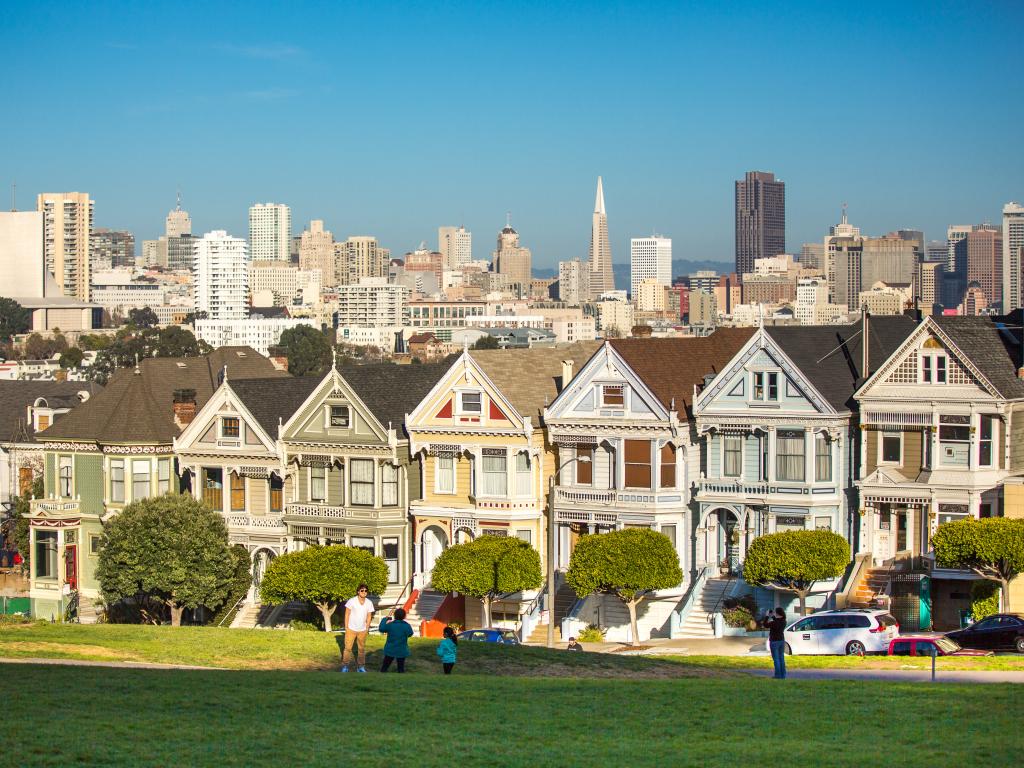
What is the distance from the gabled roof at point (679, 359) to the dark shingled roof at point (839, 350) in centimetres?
163

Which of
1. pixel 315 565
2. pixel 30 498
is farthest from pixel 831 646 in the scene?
pixel 30 498

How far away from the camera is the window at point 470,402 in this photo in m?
52.3

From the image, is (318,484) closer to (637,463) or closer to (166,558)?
(166,558)

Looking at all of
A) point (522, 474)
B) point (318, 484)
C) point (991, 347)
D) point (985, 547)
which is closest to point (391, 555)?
point (318, 484)

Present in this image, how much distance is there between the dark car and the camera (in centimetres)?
3925

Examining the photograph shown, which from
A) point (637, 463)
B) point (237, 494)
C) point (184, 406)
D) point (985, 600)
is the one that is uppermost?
point (184, 406)

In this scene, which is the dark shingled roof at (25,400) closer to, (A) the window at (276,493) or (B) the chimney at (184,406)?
(B) the chimney at (184,406)

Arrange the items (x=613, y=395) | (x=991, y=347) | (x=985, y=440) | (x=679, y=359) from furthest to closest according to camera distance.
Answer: (x=679, y=359)
(x=613, y=395)
(x=991, y=347)
(x=985, y=440)

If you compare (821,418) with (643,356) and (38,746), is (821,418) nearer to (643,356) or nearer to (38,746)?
(643,356)

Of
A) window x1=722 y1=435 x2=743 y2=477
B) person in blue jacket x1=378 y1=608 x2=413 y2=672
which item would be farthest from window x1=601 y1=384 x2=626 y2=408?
person in blue jacket x1=378 y1=608 x2=413 y2=672

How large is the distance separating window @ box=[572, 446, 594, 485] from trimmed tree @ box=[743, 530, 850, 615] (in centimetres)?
630

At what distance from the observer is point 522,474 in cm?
5191

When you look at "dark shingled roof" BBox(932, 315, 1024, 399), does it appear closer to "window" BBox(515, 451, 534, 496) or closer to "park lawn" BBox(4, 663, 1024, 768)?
→ "window" BBox(515, 451, 534, 496)

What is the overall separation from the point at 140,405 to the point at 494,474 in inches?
557
